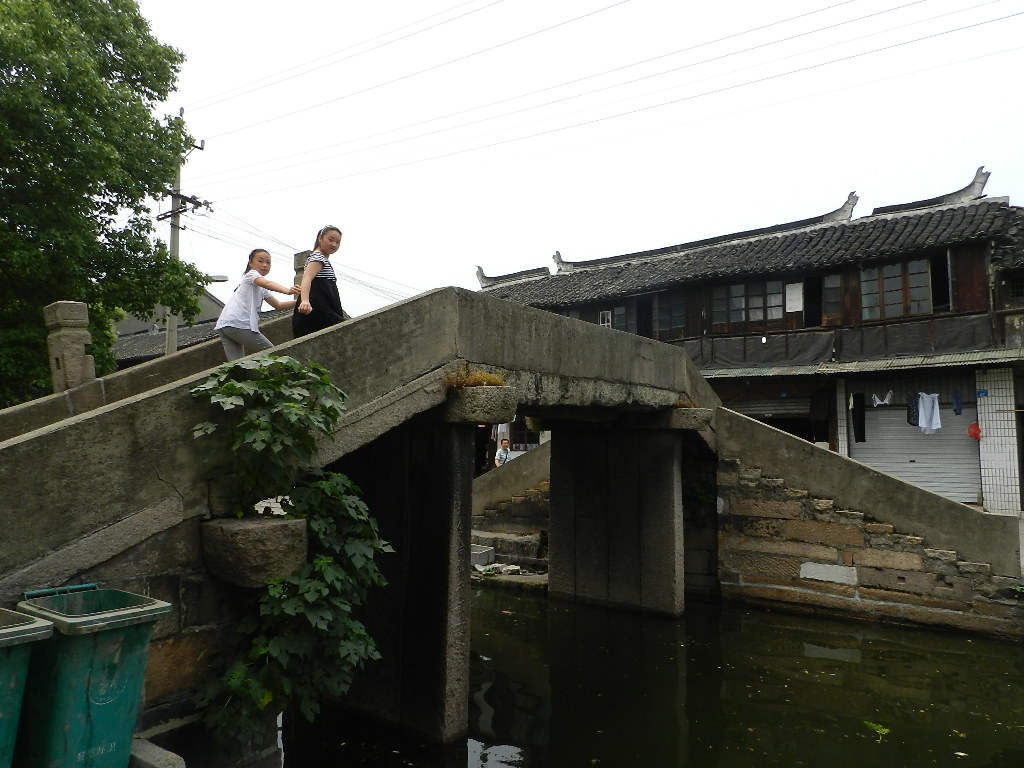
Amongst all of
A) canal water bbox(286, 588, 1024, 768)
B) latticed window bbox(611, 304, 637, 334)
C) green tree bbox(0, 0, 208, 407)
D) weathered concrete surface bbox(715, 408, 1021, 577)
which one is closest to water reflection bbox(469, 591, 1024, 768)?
canal water bbox(286, 588, 1024, 768)

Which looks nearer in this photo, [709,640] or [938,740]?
[938,740]

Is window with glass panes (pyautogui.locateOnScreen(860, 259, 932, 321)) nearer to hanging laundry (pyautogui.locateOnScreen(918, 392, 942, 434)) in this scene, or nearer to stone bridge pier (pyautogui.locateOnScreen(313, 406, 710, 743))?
hanging laundry (pyautogui.locateOnScreen(918, 392, 942, 434))

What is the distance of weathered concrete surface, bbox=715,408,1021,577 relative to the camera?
7.77m

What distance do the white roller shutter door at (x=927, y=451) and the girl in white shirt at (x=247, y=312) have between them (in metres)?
13.9

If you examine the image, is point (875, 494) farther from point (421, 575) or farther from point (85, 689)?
point (85, 689)

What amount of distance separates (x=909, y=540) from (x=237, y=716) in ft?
26.0

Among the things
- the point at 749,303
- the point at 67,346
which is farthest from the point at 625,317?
the point at 67,346

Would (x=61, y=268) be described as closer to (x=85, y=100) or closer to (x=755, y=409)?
(x=85, y=100)

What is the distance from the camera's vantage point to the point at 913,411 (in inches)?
566

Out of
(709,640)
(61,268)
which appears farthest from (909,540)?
(61,268)

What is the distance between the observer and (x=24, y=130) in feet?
25.8

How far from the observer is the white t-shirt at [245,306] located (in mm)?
5125

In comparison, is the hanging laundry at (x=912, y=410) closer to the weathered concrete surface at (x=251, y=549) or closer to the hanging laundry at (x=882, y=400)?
the hanging laundry at (x=882, y=400)

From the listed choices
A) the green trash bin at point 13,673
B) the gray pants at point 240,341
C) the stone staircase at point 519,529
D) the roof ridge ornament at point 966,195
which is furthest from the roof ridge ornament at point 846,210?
the green trash bin at point 13,673
